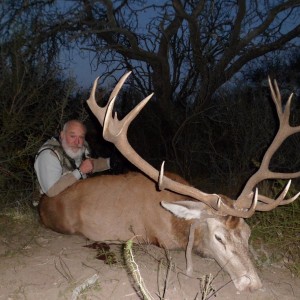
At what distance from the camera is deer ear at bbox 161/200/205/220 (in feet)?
13.0

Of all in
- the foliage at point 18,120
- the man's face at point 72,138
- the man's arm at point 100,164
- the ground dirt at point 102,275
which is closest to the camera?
the ground dirt at point 102,275

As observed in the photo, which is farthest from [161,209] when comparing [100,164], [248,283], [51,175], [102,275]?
[100,164]

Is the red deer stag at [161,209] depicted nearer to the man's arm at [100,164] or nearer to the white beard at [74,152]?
the white beard at [74,152]

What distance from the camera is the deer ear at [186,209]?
13.0 ft

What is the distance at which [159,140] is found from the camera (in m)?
11.6

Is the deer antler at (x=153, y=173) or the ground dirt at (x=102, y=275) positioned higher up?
the deer antler at (x=153, y=173)

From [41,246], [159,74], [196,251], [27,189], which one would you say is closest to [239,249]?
[196,251]

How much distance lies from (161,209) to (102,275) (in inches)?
36.8

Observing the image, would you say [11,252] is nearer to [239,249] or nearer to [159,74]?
[239,249]

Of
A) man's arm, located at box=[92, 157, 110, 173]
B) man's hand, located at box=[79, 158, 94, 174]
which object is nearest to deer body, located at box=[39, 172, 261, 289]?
man's hand, located at box=[79, 158, 94, 174]

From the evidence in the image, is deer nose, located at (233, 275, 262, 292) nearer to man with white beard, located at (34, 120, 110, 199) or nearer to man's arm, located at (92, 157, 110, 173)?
man with white beard, located at (34, 120, 110, 199)

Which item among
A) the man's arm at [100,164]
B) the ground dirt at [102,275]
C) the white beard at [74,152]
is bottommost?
the ground dirt at [102,275]

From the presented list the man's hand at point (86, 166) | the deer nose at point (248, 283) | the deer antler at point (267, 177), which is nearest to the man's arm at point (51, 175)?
the man's hand at point (86, 166)

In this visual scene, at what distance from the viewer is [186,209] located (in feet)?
13.2
